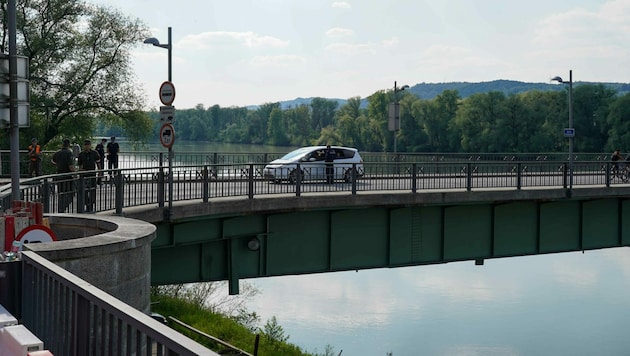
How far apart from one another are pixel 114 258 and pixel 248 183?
14781 millimetres

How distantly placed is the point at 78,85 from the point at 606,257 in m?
38.5

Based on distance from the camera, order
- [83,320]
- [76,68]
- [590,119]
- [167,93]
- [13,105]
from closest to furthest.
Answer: [83,320] < [13,105] < [167,93] < [76,68] < [590,119]

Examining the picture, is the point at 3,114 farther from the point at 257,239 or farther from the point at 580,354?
the point at 580,354

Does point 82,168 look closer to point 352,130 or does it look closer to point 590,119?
point 590,119

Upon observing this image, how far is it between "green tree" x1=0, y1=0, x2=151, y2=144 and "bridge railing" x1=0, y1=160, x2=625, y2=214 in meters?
18.3

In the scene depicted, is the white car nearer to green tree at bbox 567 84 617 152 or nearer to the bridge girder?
the bridge girder

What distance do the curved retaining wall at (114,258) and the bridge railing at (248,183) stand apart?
11.7ft

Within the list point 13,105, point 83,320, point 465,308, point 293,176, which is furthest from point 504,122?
point 83,320

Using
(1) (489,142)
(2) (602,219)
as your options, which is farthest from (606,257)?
(1) (489,142)

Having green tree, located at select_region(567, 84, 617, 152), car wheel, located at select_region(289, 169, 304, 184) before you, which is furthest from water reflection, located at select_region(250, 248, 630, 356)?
green tree, located at select_region(567, 84, 617, 152)

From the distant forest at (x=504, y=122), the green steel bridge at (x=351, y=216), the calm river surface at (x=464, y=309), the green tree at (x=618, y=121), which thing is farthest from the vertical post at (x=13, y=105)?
the green tree at (x=618, y=121)

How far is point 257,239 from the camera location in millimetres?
21766

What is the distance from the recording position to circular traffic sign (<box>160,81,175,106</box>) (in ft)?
61.3

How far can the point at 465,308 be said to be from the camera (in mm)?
48031
